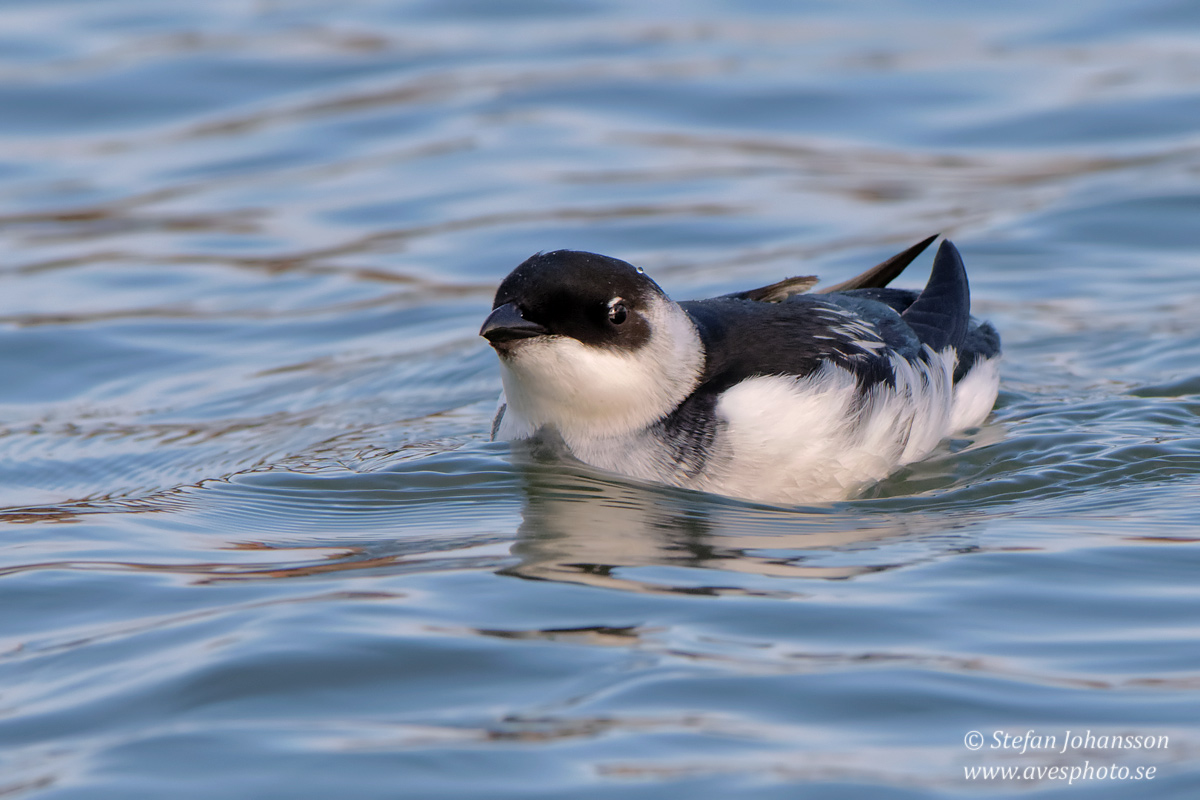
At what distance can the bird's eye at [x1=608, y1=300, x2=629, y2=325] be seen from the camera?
6.32m

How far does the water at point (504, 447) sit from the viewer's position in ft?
14.5

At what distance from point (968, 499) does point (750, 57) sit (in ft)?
32.6

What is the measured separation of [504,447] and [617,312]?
1094 millimetres

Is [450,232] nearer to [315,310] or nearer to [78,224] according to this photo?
[315,310]

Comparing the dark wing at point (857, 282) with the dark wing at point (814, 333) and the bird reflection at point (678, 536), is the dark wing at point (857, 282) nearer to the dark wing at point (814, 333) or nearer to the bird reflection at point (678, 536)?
the dark wing at point (814, 333)

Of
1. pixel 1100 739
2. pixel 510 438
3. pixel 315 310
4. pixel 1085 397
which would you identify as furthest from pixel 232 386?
pixel 1100 739

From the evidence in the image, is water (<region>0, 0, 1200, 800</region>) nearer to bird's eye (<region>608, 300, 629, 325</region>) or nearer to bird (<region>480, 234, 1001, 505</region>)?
bird (<region>480, 234, 1001, 505</region>)

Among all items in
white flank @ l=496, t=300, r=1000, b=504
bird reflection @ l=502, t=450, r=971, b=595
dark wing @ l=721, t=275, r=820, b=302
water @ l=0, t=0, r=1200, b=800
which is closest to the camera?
water @ l=0, t=0, r=1200, b=800

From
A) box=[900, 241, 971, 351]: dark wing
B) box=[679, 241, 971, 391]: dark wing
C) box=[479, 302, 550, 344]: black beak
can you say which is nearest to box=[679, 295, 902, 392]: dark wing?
box=[679, 241, 971, 391]: dark wing

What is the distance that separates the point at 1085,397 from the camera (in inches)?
322

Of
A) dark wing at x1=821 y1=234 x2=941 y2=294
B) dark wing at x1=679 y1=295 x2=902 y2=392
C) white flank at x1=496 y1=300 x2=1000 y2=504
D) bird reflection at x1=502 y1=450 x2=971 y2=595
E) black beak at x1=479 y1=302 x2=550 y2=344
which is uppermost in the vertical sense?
dark wing at x1=821 y1=234 x2=941 y2=294

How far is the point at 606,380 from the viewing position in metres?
6.43

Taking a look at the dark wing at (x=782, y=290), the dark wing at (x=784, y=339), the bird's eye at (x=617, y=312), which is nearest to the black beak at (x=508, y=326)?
the bird's eye at (x=617, y=312)

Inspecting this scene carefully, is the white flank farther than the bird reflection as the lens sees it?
Yes
